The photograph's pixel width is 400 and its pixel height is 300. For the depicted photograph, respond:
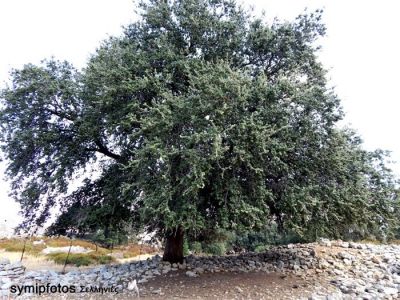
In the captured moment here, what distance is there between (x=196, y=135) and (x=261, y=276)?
5.53 meters

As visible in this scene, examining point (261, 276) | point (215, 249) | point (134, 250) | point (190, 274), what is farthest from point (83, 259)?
point (261, 276)

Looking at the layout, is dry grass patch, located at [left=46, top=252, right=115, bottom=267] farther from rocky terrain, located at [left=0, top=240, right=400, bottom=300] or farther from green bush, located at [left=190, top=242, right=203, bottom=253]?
green bush, located at [left=190, top=242, right=203, bottom=253]

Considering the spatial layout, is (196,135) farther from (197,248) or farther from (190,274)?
(197,248)

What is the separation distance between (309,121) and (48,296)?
28.8ft

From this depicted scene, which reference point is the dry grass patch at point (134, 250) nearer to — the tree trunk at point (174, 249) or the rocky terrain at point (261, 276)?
the tree trunk at point (174, 249)

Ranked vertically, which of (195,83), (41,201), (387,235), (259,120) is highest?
(195,83)

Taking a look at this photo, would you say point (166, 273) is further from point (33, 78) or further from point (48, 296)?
point (33, 78)

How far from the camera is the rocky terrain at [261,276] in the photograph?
9047mm

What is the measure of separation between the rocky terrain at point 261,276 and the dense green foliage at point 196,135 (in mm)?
1556

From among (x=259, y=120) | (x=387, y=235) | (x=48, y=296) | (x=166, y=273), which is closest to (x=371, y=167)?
(x=387, y=235)

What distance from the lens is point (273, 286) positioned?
9516mm

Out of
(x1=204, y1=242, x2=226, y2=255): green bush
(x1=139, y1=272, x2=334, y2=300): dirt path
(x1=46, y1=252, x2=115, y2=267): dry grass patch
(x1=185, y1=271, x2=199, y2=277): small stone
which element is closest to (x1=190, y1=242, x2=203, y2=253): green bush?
(x1=204, y1=242, x2=226, y2=255): green bush

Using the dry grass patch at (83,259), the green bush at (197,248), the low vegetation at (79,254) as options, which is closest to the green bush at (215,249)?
the green bush at (197,248)

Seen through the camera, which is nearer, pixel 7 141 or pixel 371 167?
pixel 371 167
